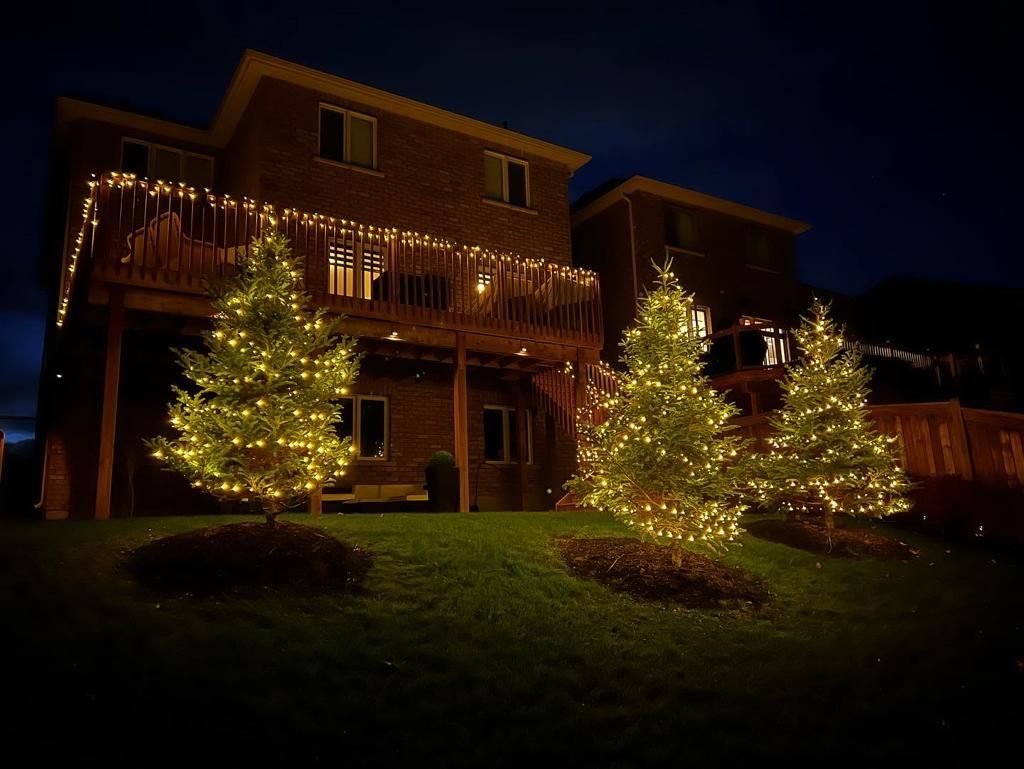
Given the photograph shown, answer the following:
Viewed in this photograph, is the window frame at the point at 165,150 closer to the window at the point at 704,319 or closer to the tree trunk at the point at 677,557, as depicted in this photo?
the tree trunk at the point at 677,557

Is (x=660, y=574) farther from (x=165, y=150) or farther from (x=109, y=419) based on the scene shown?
(x=165, y=150)

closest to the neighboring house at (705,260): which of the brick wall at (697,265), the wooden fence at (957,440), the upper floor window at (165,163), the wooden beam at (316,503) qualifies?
the brick wall at (697,265)

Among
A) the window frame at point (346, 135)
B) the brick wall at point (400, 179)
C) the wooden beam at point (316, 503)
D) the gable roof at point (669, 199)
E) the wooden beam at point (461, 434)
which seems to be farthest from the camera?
the gable roof at point (669, 199)

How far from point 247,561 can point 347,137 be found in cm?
1045

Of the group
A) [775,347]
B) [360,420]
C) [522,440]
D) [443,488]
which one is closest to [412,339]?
[443,488]

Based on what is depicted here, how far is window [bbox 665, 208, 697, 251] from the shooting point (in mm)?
20828

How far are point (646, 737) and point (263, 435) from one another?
4689mm

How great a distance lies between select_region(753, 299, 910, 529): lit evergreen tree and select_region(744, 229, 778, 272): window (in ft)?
38.7

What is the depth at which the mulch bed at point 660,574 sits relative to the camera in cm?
753

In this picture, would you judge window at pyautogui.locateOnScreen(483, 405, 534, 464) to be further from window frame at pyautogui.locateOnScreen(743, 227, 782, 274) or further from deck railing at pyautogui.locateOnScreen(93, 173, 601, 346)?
window frame at pyautogui.locateOnScreen(743, 227, 782, 274)

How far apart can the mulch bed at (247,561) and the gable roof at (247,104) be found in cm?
969

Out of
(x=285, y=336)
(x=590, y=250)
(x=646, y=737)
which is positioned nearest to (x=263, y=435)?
(x=285, y=336)

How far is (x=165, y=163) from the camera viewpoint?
15.2 meters

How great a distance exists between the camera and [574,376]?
13.3 metres
